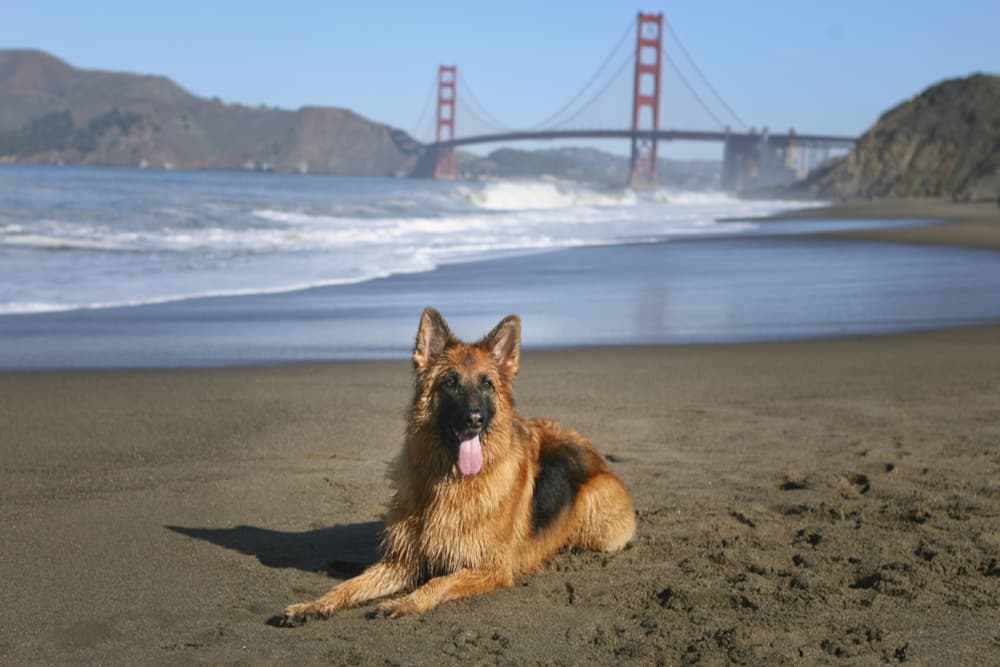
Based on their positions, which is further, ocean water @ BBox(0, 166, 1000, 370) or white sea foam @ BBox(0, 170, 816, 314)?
white sea foam @ BBox(0, 170, 816, 314)

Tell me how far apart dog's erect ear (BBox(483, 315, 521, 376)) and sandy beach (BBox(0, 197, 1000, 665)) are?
2.78 ft

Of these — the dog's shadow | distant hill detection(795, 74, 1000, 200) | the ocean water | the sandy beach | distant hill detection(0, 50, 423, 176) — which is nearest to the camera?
the sandy beach

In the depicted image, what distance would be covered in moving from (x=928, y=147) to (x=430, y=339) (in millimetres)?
79203

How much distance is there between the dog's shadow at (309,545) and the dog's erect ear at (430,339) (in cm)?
96

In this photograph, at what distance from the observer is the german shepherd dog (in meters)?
3.93

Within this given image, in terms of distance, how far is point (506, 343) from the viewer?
4145mm

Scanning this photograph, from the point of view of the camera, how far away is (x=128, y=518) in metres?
4.81

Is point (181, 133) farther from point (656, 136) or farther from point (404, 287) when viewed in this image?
point (404, 287)

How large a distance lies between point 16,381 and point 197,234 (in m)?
17.6

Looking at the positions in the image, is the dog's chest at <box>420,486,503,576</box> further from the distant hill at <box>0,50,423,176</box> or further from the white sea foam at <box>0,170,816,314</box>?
the distant hill at <box>0,50,423,176</box>

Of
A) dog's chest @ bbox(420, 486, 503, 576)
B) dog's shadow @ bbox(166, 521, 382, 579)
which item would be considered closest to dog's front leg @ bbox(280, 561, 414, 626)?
dog's chest @ bbox(420, 486, 503, 576)

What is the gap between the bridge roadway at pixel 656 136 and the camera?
3123 inches

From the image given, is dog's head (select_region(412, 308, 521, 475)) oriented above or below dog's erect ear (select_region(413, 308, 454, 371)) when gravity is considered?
below

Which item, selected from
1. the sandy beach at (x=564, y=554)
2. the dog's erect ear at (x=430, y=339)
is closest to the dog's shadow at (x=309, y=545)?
the sandy beach at (x=564, y=554)
